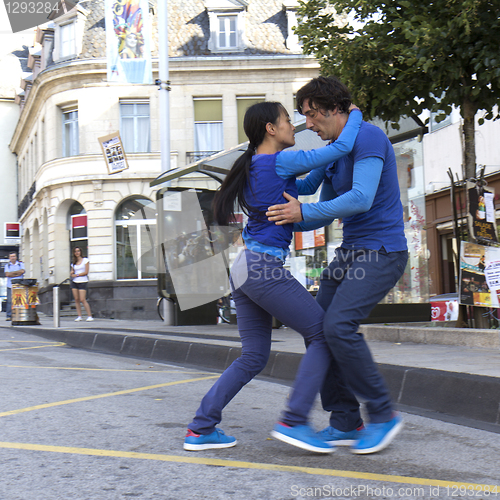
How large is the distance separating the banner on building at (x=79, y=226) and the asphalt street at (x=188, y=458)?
19402 mm

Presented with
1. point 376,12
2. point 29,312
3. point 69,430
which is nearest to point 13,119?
point 29,312

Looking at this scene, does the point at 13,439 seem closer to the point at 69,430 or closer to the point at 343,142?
the point at 69,430

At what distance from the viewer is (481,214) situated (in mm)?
7824

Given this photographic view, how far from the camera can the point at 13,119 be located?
38469 millimetres

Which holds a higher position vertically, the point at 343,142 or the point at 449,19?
the point at 449,19

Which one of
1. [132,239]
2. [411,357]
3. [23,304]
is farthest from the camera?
[132,239]

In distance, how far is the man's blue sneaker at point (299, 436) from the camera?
3.04m

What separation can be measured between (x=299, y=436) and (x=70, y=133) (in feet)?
75.2

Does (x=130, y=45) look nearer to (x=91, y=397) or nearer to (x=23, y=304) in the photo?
(x=23, y=304)

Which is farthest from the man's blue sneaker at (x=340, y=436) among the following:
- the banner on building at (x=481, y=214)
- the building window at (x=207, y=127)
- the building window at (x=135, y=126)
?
the building window at (x=135, y=126)

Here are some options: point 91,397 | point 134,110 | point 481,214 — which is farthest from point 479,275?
point 134,110

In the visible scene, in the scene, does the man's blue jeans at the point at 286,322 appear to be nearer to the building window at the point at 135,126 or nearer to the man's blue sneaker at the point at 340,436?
the man's blue sneaker at the point at 340,436

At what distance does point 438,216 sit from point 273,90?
7513mm

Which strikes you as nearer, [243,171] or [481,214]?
[243,171]
